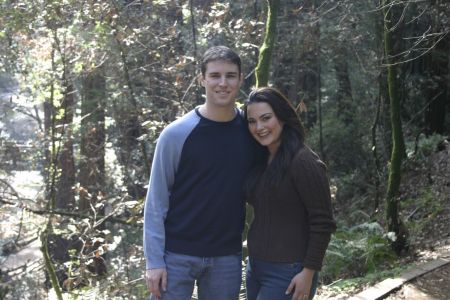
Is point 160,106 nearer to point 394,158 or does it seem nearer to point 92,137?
point 92,137

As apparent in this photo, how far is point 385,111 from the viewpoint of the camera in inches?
456

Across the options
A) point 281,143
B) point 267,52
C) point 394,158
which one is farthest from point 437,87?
point 281,143

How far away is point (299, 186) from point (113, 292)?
5.62 m

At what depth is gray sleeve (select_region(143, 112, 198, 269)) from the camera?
3113 mm

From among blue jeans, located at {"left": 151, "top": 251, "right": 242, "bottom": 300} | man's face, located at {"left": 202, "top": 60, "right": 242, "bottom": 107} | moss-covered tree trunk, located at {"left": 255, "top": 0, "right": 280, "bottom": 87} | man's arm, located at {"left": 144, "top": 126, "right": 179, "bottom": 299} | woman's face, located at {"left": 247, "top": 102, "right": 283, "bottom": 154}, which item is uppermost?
moss-covered tree trunk, located at {"left": 255, "top": 0, "right": 280, "bottom": 87}

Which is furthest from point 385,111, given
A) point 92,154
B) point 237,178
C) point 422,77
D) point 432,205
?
point 237,178

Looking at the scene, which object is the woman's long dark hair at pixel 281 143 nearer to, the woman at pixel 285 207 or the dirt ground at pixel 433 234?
the woman at pixel 285 207

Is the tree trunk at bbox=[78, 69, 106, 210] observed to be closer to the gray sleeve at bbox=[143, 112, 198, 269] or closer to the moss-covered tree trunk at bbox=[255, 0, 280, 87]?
the moss-covered tree trunk at bbox=[255, 0, 280, 87]

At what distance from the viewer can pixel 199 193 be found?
3.17m

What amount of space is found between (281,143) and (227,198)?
17.2 inches

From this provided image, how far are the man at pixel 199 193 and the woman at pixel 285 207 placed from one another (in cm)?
15

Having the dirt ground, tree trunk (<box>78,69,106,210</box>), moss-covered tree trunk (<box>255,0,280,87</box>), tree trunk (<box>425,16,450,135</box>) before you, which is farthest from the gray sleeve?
tree trunk (<box>425,16,450,135</box>)

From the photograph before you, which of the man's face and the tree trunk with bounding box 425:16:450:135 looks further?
the tree trunk with bounding box 425:16:450:135

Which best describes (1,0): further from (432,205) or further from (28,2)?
(432,205)
